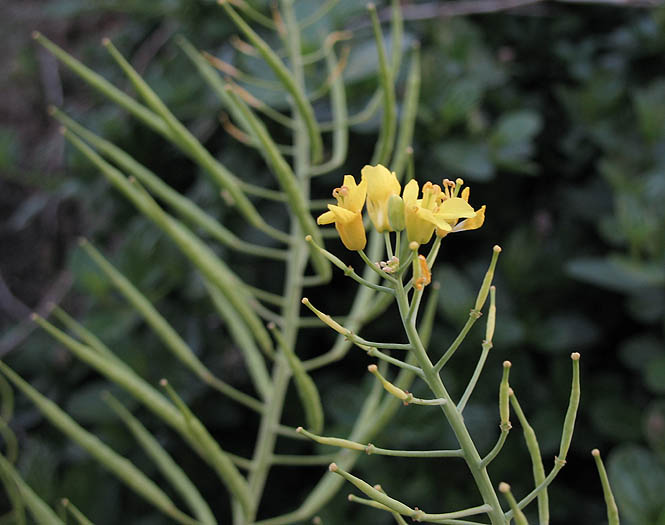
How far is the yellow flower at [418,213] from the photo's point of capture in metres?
0.29

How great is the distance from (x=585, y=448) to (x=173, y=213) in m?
0.61

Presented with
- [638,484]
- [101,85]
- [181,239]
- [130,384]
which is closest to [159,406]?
[130,384]

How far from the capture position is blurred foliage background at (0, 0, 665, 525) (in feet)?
2.43

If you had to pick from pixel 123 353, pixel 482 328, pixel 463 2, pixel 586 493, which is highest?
pixel 463 2

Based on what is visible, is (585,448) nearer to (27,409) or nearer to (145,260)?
(145,260)

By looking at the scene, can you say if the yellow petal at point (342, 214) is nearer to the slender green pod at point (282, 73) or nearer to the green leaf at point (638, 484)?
the slender green pod at point (282, 73)

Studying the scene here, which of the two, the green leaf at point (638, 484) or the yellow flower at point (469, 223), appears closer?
the yellow flower at point (469, 223)

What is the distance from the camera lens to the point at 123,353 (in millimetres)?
791

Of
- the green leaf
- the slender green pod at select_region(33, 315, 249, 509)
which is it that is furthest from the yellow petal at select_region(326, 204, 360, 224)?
the green leaf

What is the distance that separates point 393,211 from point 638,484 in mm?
466

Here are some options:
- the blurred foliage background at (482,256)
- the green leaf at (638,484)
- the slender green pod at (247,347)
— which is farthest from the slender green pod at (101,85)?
the green leaf at (638,484)

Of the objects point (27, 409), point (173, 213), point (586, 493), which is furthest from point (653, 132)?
point (27, 409)

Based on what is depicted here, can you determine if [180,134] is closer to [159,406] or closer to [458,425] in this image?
[159,406]

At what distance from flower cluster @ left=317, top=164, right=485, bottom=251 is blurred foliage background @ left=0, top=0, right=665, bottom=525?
1.43 feet
